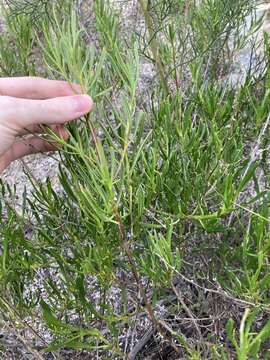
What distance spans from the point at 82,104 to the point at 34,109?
153 mm

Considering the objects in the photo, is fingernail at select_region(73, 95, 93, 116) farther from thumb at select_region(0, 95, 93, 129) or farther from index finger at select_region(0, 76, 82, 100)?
index finger at select_region(0, 76, 82, 100)

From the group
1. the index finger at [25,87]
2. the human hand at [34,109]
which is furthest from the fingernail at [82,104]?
the index finger at [25,87]

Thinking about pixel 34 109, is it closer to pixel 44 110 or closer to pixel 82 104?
pixel 44 110

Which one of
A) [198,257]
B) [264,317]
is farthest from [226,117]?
[264,317]

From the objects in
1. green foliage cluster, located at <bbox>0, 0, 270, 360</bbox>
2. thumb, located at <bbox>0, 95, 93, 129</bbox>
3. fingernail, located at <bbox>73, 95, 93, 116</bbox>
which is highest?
fingernail, located at <bbox>73, 95, 93, 116</bbox>

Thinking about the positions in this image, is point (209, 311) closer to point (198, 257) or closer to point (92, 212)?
point (198, 257)

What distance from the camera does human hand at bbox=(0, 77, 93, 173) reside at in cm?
84

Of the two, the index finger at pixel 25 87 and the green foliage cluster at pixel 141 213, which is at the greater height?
the index finger at pixel 25 87

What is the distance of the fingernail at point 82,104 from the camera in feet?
2.65

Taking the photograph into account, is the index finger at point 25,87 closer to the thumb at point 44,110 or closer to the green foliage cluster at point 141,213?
the green foliage cluster at point 141,213

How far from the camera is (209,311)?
4.09 feet

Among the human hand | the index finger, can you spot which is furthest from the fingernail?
the index finger

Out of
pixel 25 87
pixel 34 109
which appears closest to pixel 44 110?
pixel 34 109

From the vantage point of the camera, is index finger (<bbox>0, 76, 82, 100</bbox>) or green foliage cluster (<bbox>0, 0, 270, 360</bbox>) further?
index finger (<bbox>0, 76, 82, 100</bbox>)
